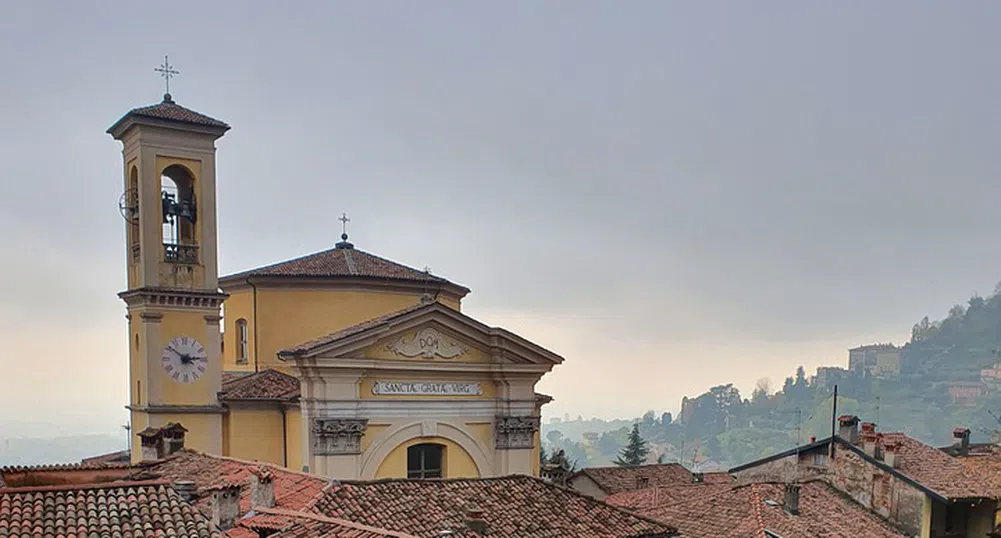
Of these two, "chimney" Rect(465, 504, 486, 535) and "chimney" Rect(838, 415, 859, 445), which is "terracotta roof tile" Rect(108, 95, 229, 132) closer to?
"chimney" Rect(465, 504, 486, 535)

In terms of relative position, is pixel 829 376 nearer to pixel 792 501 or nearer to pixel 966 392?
pixel 966 392

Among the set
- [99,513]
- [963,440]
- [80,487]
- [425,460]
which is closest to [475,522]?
[99,513]

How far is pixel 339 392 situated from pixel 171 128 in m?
9.13

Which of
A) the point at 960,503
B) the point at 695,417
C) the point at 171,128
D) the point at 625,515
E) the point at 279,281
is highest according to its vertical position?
the point at 171,128

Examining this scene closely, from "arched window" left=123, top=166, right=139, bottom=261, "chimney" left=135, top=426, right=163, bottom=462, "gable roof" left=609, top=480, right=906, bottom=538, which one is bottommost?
"gable roof" left=609, top=480, right=906, bottom=538

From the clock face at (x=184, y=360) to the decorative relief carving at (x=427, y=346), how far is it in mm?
5923

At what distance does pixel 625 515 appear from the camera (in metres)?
13.5

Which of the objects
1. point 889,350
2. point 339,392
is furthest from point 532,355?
point 889,350

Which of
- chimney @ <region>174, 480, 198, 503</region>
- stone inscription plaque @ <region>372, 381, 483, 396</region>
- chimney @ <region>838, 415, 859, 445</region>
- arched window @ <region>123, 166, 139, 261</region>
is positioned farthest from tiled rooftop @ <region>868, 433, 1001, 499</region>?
arched window @ <region>123, 166, 139, 261</region>

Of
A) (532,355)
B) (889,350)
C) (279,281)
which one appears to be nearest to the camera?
(532,355)

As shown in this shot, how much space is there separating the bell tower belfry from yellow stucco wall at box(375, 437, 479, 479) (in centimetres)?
513

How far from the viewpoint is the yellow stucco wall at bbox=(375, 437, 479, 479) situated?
57.5 ft

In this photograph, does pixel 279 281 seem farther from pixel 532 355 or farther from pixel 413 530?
pixel 413 530

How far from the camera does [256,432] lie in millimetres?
19078
